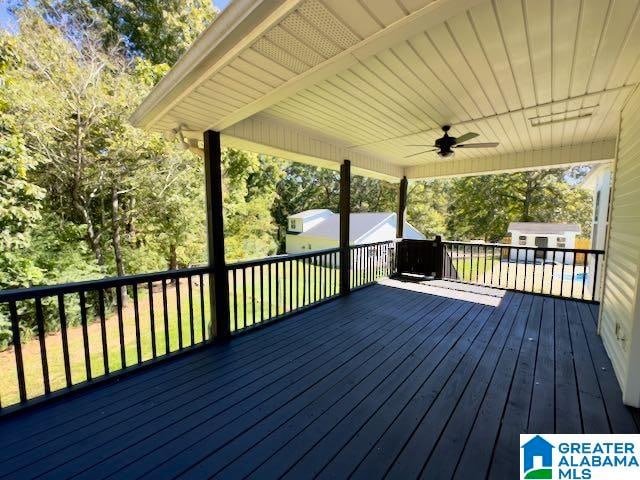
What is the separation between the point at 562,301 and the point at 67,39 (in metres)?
11.3

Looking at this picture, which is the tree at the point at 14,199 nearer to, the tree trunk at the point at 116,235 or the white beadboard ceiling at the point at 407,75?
the tree trunk at the point at 116,235

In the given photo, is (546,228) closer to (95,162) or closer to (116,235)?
(116,235)

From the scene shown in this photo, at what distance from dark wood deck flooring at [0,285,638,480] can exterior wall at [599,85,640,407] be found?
0.67ft

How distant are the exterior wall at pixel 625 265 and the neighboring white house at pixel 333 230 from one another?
31.5 ft

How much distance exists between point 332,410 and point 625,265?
2.76 m

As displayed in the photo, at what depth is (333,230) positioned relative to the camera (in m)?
15.9

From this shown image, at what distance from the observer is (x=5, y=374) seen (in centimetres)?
583

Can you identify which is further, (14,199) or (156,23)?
(156,23)

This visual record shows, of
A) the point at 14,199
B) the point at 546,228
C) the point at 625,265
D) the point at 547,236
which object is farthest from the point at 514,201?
the point at 14,199

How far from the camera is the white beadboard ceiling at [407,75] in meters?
1.51

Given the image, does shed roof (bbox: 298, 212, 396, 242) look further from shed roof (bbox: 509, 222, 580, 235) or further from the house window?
the house window

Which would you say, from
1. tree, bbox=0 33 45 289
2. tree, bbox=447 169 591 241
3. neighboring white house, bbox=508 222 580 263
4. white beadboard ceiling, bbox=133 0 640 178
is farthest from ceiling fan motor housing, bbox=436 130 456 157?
tree, bbox=447 169 591 241

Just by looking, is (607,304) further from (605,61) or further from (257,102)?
(257,102)

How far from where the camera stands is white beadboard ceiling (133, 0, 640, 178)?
4.94ft
